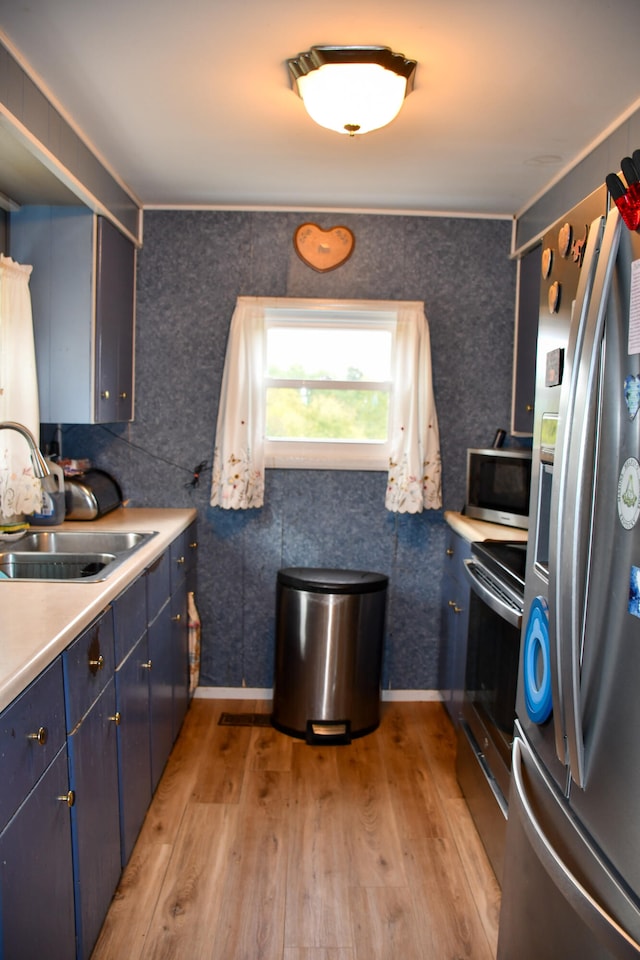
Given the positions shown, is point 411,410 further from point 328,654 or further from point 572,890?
point 572,890

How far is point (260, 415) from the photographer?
131 inches

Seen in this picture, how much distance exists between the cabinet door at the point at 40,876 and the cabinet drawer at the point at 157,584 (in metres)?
0.89

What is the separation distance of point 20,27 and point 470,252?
2170 mm

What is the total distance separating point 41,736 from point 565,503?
3.51 ft

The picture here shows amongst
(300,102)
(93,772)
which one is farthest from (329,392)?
(93,772)

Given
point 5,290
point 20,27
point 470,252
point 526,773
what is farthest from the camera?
point 470,252

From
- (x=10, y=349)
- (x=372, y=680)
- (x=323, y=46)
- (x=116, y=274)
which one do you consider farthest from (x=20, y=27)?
(x=372, y=680)

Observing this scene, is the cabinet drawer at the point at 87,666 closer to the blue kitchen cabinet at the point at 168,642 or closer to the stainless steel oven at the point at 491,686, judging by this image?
the blue kitchen cabinet at the point at 168,642

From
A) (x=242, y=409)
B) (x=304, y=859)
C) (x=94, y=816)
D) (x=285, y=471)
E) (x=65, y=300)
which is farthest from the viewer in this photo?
(x=285, y=471)

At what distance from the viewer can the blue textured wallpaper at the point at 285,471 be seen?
134 inches

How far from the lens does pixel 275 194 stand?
3193mm

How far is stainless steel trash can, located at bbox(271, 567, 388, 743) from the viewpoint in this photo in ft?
10.2

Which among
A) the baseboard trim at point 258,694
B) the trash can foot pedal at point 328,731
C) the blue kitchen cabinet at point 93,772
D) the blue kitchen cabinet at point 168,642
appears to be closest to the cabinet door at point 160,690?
the blue kitchen cabinet at point 168,642

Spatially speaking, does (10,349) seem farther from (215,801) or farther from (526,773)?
(526,773)
